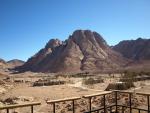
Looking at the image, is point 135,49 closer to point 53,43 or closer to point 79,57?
point 79,57

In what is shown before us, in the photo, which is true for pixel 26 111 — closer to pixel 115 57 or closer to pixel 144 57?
pixel 144 57

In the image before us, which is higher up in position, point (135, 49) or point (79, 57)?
point (135, 49)

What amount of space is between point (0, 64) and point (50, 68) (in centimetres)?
6306

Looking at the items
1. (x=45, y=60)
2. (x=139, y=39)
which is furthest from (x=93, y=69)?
(x=139, y=39)

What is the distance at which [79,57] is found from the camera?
13325 cm

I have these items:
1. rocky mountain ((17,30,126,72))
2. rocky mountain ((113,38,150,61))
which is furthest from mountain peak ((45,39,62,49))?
rocky mountain ((113,38,150,61))

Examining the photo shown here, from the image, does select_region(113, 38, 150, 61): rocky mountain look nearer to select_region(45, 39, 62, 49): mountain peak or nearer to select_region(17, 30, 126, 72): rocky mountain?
select_region(17, 30, 126, 72): rocky mountain

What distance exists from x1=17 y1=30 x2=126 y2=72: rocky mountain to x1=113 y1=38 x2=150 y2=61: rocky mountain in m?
7.22

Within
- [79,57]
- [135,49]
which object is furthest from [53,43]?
[135,49]

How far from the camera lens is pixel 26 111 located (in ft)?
68.6

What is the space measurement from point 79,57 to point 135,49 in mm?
36200

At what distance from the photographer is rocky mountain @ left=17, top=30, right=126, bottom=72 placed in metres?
127

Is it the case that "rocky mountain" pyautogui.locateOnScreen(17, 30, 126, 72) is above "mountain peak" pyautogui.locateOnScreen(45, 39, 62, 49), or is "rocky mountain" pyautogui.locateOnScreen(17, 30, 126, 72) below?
below

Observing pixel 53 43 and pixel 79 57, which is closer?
pixel 79 57
